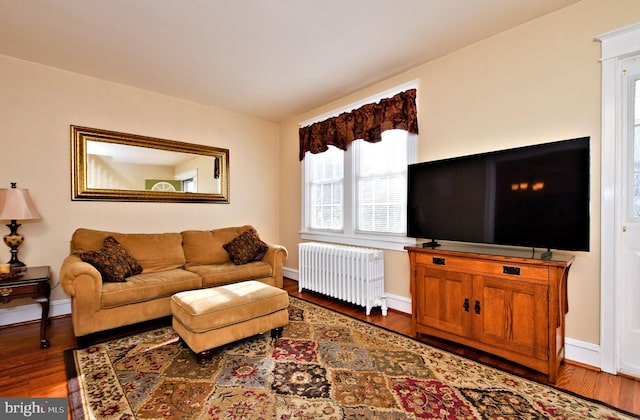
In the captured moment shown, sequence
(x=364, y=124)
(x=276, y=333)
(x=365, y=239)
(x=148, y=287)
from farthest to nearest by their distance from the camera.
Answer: (x=365, y=239) → (x=364, y=124) → (x=148, y=287) → (x=276, y=333)

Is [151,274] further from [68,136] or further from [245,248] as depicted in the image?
[68,136]

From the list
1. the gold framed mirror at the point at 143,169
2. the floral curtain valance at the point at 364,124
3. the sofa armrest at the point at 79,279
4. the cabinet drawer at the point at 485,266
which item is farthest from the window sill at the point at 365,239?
the sofa armrest at the point at 79,279

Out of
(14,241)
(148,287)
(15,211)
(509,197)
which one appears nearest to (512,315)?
(509,197)

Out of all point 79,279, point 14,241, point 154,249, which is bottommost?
point 79,279

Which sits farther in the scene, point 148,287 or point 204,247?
point 204,247

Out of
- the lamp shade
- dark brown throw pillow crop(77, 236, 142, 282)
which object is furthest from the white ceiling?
dark brown throw pillow crop(77, 236, 142, 282)

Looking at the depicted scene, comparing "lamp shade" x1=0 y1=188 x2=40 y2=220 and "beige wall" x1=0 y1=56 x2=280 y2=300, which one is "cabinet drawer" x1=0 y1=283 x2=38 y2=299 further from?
"beige wall" x1=0 y1=56 x2=280 y2=300

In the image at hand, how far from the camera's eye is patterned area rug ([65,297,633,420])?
167cm

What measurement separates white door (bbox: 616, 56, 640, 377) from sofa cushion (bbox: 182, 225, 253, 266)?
3.79 meters

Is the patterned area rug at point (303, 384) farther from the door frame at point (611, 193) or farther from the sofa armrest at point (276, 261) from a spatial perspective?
the sofa armrest at point (276, 261)

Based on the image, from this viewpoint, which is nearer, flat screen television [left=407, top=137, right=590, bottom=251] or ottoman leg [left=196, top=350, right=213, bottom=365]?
flat screen television [left=407, top=137, right=590, bottom=251]

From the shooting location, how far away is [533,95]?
95.3 inches

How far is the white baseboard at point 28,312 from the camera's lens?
9.73 feet

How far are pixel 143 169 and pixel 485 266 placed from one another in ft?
12.8
